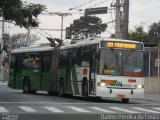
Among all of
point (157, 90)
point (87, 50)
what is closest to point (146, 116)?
point (87, 50)

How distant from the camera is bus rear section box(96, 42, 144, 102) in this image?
27.6 metres

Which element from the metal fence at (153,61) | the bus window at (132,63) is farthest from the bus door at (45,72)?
the metal fence at (153,61)

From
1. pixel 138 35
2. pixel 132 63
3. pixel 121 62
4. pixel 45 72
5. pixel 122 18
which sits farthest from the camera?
pixel 138 35

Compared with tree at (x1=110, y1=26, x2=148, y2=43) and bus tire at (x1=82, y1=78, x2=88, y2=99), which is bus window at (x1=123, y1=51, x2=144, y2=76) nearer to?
bus tire at (x1=82, y1=78, x2=88, y2=99)

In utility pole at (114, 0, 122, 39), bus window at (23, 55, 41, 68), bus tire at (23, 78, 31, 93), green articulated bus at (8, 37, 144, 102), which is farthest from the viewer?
utility pole at (114, 0, 122, 39)

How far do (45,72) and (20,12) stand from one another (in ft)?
23.5

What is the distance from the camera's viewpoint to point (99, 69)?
27625mm

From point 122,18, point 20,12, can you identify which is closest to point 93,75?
point 20,12

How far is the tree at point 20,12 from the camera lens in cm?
2916

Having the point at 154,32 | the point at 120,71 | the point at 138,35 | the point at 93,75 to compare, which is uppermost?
the point at 154,32

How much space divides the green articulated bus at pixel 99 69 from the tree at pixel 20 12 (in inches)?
113

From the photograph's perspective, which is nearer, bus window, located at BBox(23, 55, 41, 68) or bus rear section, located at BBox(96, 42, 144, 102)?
bus rear section, located at BBox(96, 42, 144, 102)

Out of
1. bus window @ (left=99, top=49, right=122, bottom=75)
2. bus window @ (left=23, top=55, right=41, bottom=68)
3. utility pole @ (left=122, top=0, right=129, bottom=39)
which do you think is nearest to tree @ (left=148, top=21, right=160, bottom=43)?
utility pole @ (left=122, top=0, right=129, bottom=39)

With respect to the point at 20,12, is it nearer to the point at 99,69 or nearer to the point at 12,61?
the point at 99,69
